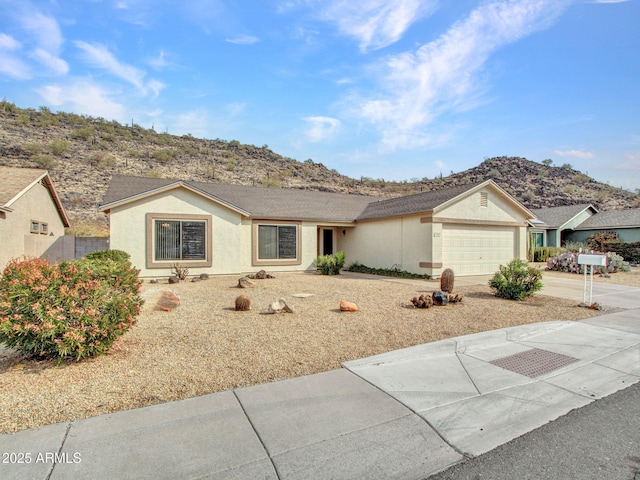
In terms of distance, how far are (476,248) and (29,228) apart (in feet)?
64.5

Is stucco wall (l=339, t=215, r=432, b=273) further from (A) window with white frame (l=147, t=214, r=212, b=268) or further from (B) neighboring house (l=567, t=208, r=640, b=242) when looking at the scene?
(B) neighboring house (l=567, t=208, r=640, b=242)

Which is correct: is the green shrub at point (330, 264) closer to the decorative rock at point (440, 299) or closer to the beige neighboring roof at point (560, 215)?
the decorative rock at point (440, 299)

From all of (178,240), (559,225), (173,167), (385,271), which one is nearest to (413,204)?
(385,271)

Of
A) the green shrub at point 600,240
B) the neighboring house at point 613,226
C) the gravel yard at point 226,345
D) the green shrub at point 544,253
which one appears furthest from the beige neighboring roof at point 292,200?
the neighboring house at point 613,226

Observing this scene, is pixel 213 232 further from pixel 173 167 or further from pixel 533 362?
pixel 173 167

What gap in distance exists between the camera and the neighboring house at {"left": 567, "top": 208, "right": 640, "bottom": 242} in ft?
87.7

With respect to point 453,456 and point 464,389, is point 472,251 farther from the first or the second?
point 453,456

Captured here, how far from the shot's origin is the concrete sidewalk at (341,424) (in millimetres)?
2869

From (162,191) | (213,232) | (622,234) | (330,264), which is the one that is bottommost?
(330,264)

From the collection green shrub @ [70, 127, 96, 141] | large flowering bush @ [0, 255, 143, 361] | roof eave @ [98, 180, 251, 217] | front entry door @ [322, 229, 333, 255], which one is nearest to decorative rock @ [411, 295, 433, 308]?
large flowering bush @ [0, 255, 143, 361]

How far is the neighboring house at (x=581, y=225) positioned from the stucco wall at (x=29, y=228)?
29.9 m

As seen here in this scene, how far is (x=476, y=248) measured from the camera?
16859mm

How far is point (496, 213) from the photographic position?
56.6 feet

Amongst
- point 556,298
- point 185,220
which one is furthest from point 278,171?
point 556,298
